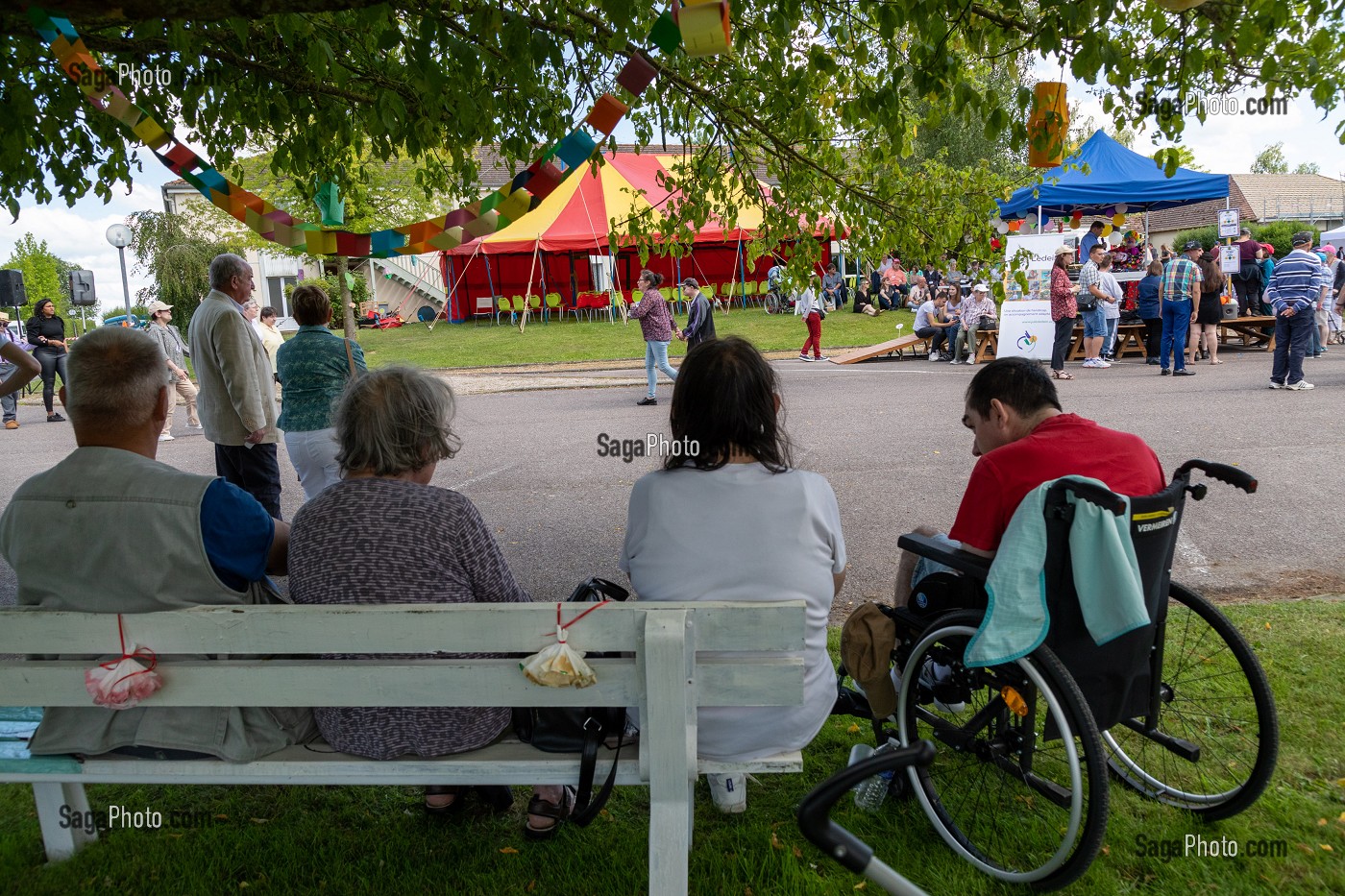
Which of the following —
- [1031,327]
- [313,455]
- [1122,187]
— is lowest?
[313,455]

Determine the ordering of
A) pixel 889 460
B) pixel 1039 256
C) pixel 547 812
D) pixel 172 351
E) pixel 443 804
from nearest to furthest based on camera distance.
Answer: pixel 547 812 < pixel 443 804 < pixel 889 460 < pixel 172 351 < pixel 1039 256

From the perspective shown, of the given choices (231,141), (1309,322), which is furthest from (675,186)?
(1309,322)

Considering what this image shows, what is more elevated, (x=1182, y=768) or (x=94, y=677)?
(x=94, y=677)

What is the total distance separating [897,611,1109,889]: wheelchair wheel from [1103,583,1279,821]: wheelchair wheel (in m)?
0.27

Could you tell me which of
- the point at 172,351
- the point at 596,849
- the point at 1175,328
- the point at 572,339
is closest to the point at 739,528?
the point at 596,849

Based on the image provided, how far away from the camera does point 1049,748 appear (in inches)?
127

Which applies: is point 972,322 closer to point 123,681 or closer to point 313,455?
point 313,455

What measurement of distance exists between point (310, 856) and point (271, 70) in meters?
3.61

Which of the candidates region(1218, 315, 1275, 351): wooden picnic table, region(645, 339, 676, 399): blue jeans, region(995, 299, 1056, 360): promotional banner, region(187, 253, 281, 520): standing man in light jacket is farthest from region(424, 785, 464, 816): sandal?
region(1218, 315, 1275, 351): wooden picnic table

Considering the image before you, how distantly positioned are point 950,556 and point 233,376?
438 centimetres

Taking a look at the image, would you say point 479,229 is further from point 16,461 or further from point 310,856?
point 16,461

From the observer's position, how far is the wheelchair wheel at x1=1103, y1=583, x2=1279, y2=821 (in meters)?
2.65

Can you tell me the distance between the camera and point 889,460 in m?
8.23

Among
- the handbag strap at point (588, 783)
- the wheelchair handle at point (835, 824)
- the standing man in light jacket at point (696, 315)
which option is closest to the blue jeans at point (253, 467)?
the handbag strap at point (588, 783)
